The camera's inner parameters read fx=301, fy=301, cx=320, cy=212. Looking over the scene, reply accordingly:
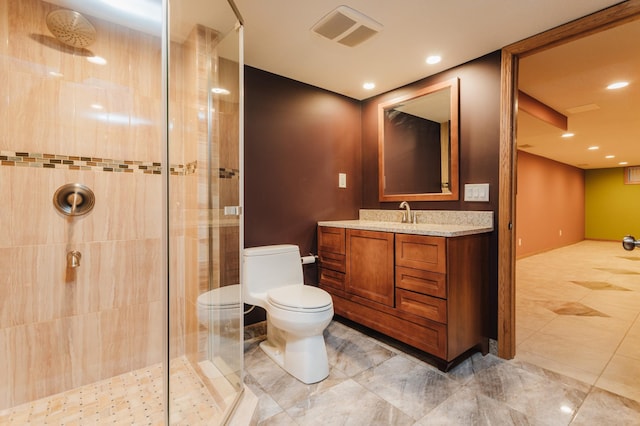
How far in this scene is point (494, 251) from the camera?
207 cm

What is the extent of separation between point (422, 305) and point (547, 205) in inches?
248

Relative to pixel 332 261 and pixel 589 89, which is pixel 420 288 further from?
pixel 589 89

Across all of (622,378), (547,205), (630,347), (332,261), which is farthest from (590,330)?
(547,205)

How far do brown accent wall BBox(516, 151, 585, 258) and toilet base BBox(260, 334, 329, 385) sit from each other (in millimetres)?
A: 5024

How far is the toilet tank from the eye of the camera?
6.73 feet

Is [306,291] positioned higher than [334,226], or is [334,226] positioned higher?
Result: [334,226]

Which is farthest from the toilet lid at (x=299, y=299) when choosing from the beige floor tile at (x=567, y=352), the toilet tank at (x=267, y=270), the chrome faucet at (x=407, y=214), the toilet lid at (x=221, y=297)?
the beige floor tile at (x=567, y=352)

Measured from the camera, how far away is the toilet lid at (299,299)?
5.61ft

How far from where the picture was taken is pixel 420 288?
190cm

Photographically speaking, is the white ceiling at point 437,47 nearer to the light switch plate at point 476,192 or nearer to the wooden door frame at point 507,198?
the wooden door frame at point 507,198

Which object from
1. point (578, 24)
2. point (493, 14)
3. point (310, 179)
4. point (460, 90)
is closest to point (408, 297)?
point (310, 179)

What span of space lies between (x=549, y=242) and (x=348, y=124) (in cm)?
609

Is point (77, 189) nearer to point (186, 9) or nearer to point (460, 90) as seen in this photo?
point (186, 9)

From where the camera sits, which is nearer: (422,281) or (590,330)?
(422,281)
